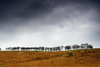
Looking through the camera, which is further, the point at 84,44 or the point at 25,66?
the point at 84,44

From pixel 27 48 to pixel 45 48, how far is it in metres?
19.9

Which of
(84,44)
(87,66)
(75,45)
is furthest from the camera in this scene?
(75,45)

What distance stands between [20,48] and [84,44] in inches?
2683

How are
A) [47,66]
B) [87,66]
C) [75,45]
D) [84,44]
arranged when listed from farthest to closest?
[75,45], [84,44], [47,66], [87,66]

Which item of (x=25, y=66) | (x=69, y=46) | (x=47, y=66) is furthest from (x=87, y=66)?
(x=69, y=46)

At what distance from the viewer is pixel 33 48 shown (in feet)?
469

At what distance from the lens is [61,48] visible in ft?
463

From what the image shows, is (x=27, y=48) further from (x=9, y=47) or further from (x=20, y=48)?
(x=9, y=47)

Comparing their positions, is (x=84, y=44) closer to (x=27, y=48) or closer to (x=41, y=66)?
(x=27, y=48)

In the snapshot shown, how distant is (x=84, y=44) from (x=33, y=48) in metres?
56.9

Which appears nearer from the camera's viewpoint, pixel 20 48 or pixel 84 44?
pixel 84 44

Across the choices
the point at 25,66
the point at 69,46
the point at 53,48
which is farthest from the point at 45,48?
the point at 25,66

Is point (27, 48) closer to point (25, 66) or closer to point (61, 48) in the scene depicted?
point (61, 48)

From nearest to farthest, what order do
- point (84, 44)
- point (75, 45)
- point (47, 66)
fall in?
point (47, 66), point (84, 44), point (75, 45)
